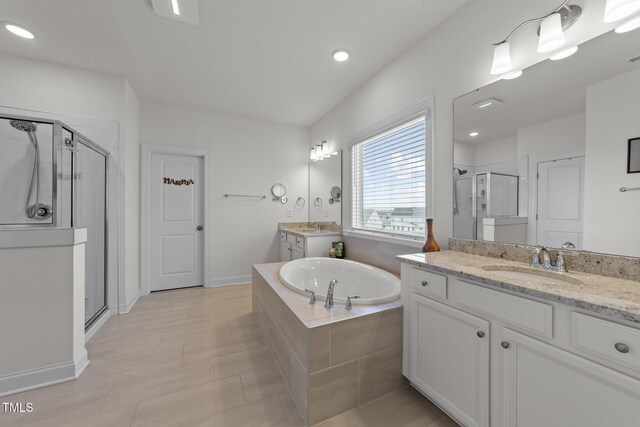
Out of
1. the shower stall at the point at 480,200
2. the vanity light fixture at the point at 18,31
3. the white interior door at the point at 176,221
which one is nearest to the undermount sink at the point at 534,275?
the shower stall at the point at 480,200

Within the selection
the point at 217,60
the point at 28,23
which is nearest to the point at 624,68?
the point at 217,60

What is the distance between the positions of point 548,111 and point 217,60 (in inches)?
104

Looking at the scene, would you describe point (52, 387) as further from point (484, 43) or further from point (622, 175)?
point (484, 43)

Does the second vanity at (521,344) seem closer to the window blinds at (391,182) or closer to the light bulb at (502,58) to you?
the window blinds at (391,182)

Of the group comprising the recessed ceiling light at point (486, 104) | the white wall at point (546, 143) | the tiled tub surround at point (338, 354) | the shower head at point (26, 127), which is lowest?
the tiled tub surround at point (338, 354)

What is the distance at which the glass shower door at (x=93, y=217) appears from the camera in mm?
2314

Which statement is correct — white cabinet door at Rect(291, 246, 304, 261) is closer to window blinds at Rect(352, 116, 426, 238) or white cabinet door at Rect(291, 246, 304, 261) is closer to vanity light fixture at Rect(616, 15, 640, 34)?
window blinds at Rect(352, 116, 426, 238)

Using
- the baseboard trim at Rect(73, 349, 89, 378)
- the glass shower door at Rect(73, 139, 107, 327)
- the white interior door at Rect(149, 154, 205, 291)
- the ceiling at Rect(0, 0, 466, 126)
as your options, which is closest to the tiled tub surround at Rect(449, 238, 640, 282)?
the ceiling at Rect(0, 0, 466, 126)

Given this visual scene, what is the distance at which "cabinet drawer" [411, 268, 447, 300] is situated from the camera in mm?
1346

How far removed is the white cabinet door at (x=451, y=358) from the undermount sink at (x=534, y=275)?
32 centimetres

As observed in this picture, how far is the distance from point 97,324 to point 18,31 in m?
2.55

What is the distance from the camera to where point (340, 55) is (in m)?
2.38

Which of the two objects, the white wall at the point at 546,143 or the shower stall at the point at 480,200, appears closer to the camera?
the white wall at the point at 546,143

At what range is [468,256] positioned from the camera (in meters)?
1.66
